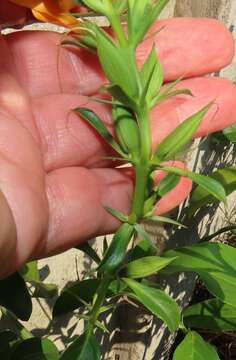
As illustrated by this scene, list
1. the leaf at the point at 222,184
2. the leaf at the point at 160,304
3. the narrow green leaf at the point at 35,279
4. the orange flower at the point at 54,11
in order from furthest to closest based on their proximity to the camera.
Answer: the leaf at the point at 222,184, the narrow green leaf at the point at 35,279, the orange flower at the point at 54,11, the leaf at the point at 160,304

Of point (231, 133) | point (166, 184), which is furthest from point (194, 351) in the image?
point (231, 133)

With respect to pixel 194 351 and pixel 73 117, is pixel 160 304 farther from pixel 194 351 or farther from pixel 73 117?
pixel 73 117

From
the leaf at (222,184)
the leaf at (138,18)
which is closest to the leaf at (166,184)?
the leaf at (138,18)

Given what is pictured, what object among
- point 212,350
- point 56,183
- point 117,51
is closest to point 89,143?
point 56,183

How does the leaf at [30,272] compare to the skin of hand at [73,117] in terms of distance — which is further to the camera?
the leaf at [30,272]

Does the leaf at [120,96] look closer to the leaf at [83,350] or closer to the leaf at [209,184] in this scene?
the leaf at [209,184]
